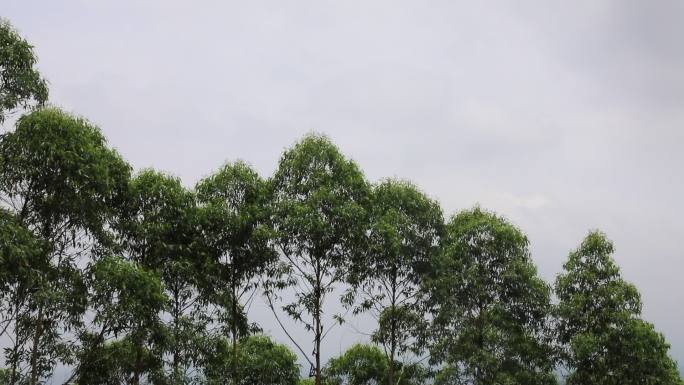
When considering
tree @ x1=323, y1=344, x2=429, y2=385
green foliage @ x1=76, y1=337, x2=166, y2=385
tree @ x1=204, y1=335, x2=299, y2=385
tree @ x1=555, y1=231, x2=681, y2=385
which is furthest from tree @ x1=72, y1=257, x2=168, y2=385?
tree @ x1=555, y1=231, x2=681, y2=385

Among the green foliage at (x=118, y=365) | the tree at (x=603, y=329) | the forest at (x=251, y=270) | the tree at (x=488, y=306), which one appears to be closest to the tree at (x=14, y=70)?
the forest at (x=251, y=270)

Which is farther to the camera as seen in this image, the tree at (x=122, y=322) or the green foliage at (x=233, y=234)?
the green foliage at (x=233, y=234)

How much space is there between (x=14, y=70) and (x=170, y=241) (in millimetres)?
8413

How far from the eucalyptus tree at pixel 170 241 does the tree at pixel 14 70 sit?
4897mm

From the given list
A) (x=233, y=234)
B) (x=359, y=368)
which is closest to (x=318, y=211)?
(x=233, y=234)

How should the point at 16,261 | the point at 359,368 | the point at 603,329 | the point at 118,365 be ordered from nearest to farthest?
1. the point at 16,261
2. the point at 118,365
3. the point at 603,329
4. the point at 359,368

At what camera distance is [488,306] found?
1042 inches

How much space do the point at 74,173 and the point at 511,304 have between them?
63.4ft

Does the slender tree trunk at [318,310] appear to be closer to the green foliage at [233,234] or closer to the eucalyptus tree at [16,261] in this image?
the green foliage at [233,234]

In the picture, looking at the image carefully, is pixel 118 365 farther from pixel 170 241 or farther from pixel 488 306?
pixel 488 306

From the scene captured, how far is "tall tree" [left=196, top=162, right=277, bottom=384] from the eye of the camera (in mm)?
22609

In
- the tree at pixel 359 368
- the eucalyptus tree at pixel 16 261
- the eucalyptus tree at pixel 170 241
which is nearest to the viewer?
the eucalyptus tree at pixel 16 261

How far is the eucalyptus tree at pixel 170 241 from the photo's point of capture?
20906 millimetres

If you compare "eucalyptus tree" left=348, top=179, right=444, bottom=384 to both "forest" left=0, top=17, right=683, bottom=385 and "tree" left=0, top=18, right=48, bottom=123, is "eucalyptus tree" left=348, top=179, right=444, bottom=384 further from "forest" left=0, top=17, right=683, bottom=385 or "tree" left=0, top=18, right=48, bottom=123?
"tree" left=0, top=18, right=48, bottom=123
